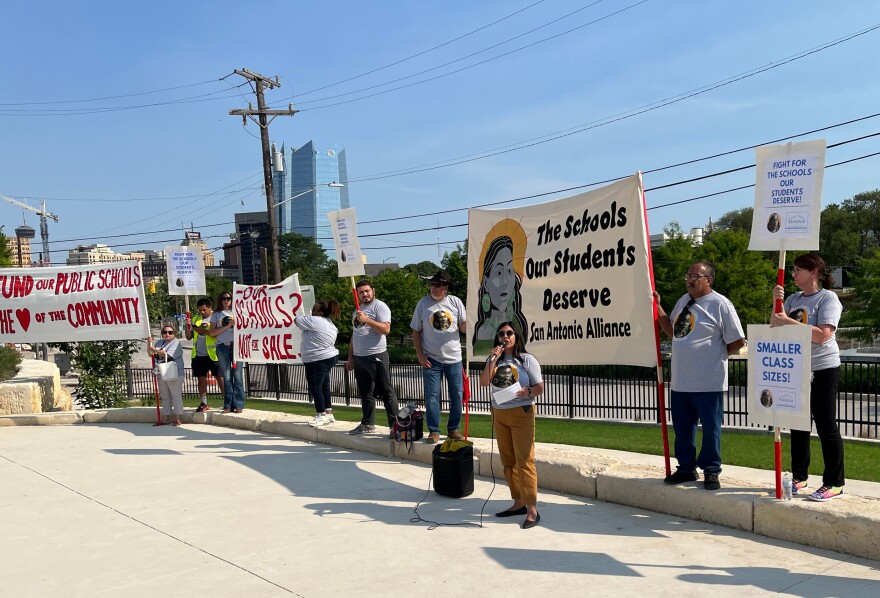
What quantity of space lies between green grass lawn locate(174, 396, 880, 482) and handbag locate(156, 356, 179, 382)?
3093 millimetres

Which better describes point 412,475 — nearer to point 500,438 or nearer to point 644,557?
point 500,438

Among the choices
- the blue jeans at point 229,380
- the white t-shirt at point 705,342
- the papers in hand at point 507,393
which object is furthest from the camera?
the blue jeans at point 229,380

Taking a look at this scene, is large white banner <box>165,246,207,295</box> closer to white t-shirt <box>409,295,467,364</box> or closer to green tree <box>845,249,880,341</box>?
white t-shirt <box>409,295,467,364</box>

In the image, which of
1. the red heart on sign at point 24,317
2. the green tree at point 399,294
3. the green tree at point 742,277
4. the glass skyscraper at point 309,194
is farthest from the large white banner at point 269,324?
the glass skyscraper at point 309,194

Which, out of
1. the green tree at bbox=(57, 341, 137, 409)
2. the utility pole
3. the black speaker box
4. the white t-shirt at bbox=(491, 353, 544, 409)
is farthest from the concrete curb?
the utility pole

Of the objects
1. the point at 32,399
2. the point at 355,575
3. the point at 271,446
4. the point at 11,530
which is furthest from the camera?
the point at 32,399

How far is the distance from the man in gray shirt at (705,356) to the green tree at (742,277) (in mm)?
30087

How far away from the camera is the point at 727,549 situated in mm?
5266

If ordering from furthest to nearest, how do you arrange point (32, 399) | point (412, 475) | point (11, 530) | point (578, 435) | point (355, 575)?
point (32, 399), point (578, 435), point (412, 475), point (11, 530), point (355, 575)

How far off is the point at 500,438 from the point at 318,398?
4.73 meters

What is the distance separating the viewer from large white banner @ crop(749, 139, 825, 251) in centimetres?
539

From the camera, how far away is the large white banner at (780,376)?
5.36 m

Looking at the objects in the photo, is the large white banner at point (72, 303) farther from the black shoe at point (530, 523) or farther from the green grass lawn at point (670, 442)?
the black shoe at point (530, 523)

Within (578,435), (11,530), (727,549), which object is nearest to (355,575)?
(727,549)
